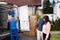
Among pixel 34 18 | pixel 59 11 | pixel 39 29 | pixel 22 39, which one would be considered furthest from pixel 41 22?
pixel 59 11

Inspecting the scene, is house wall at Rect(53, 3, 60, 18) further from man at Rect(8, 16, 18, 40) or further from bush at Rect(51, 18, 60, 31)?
man at Rect(8, 16, 18, 40)

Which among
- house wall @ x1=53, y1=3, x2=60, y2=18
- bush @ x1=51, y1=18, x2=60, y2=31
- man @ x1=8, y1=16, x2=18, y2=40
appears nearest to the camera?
man @ x1=8, y1=16, x2=18, y2=40

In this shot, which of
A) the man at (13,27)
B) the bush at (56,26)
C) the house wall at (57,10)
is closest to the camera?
the man at (13,27)

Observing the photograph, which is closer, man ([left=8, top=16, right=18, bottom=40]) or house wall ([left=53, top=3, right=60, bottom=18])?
man ([left=8, top=16, right=18, bottom=40])

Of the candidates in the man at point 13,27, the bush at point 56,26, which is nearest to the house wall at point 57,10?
the bush at point 56,26

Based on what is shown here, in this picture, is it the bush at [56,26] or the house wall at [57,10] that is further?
the house wall at [57,10]

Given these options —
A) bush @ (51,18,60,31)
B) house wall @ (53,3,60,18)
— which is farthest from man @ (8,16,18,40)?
house wall @ (53,3,60,18)

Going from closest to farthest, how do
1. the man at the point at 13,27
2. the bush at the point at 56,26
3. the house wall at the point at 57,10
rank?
1. the man at the point at 13,27
2. the bush at the point at 56,26
3. the house wall at the point at 57,10

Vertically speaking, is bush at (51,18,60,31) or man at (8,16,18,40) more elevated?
man at (8,16,18,40)

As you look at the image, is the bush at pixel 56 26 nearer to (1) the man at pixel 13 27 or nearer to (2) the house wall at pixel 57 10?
(2) the house wall at pixel 57 10

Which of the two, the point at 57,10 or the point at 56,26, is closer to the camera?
the point at 56,26

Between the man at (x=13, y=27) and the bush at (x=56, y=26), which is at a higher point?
the man at (x=13, y=27)

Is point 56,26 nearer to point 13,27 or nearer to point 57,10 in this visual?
point 57,10

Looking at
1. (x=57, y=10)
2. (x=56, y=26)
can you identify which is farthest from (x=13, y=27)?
(x=57, y=10)
